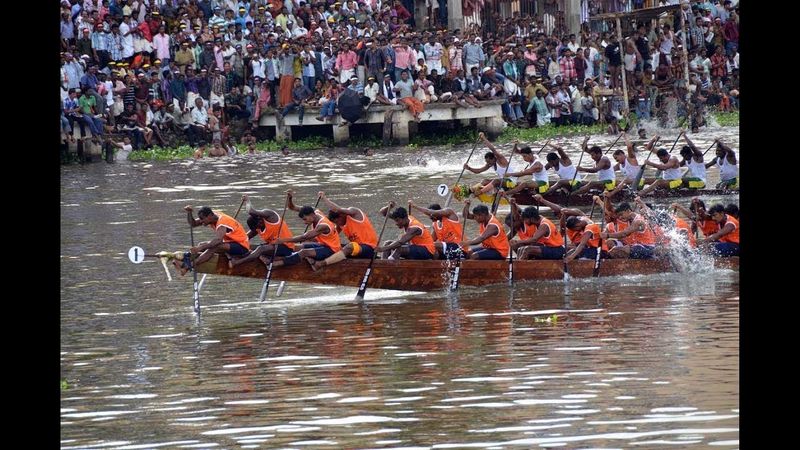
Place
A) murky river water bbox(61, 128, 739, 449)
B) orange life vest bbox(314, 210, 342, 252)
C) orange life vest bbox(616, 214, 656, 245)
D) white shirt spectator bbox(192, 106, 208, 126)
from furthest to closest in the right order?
white shirt spectator bbox(192, 106, 208, 126), orange life vest bbox(616, 214, 656, 245), orange life vest bbox(314, 210, 342, 252), murky river water bbox(61, 128, 739, 449)

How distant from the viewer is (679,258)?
17672 mm

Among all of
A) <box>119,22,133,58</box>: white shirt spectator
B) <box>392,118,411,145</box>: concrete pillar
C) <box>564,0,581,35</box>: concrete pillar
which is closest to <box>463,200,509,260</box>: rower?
<box>119,22,133,58</box>: white shirt spectator

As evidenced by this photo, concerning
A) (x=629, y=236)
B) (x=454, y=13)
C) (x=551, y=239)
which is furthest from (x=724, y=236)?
(x=454, y=13)

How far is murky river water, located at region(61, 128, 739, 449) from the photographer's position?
10383 millimetres

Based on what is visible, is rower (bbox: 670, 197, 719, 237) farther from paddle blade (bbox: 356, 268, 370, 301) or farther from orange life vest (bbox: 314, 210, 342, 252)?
orange life vest (bbox: 314, 210, 342, 252)

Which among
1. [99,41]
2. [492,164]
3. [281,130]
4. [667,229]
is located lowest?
[667,229]

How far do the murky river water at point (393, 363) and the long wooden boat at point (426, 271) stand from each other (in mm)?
163

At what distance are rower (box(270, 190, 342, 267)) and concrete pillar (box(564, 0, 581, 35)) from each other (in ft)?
68.2

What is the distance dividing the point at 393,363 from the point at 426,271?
4.19m

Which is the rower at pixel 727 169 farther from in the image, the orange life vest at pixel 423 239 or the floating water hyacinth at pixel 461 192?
the orange life vest at pixel 423 239

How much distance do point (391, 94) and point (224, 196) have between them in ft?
24.6

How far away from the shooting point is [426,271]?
16.9 m

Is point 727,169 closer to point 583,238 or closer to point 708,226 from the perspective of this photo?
point 708,226
